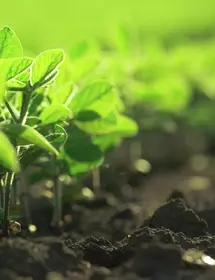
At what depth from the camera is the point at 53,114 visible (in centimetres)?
175

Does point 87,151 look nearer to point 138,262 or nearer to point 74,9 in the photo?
point 138,262

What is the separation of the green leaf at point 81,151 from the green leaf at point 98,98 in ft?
0.36

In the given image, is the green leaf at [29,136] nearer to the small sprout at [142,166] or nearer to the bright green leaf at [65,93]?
the bright green leaf at [65,93]

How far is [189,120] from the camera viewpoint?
12.7 ft

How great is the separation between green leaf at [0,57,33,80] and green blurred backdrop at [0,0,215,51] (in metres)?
4.50

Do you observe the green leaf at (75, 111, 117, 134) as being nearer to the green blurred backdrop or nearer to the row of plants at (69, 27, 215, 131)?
the row of plants at (69, 27, 215, 131)

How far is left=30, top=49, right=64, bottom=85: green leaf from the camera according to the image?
159 cm


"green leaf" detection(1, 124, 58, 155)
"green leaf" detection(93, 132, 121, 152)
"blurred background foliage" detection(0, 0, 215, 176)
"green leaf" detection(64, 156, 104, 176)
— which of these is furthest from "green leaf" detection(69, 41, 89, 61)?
"green leaf" detection(1, 124, 58, 155)

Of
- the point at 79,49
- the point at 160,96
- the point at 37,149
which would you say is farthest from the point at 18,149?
the point at 160,96

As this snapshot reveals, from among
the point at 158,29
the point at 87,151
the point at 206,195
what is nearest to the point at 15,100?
the point at 87,151

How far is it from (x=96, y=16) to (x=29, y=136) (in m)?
6.49

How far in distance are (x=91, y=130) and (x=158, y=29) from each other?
523 cm

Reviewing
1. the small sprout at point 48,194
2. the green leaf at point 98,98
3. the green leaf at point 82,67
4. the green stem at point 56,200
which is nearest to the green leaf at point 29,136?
the green leaf at point 98,98

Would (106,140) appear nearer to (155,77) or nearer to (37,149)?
(37,149)
